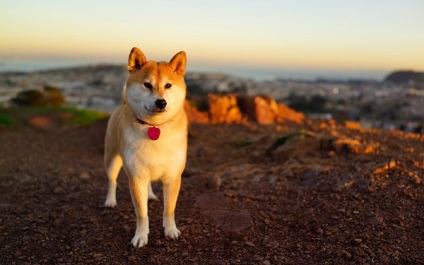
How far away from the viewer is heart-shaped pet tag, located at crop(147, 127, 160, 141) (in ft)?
16.1

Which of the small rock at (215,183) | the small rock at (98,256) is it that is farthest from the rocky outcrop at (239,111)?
the small rock at (98,256)

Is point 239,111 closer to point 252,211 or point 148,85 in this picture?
point 252,211

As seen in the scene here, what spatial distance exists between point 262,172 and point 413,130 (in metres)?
9.07

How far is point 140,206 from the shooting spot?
5219mm

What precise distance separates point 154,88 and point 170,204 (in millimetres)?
1714

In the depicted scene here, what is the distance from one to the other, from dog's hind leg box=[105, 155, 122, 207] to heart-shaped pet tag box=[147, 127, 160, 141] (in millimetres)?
1703

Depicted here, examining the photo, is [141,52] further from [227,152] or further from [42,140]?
[42,140]

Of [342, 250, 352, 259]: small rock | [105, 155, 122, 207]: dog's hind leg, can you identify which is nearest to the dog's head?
[105, 155, 122, 207]: dog's hind leg

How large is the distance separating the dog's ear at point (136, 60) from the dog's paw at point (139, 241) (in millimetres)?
2254

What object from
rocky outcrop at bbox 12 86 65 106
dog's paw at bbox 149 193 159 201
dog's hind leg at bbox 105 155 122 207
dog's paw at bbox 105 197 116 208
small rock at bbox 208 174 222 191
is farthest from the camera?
rocky outcrop at bbox 12 86 65 106

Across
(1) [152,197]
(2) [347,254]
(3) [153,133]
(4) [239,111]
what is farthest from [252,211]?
(4) [239,111]

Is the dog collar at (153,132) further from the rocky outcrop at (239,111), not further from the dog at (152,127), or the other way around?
the rocky outcrop at (239,111)

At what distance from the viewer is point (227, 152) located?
10.8 m

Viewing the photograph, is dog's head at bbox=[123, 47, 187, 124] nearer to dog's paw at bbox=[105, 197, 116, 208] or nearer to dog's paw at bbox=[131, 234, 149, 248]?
dog's paw at bbox=[131, 234, 149, 248]
